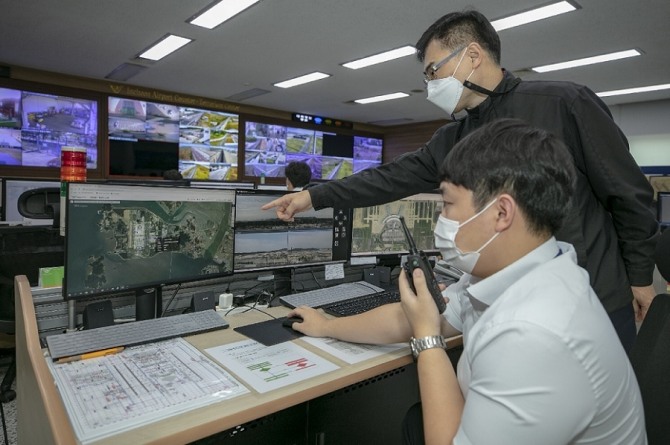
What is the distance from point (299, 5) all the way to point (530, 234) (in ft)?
10.8

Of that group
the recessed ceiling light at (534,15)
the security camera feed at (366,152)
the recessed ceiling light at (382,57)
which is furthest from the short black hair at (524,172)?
the security camera feed at (366,152)

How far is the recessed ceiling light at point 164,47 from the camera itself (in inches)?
172

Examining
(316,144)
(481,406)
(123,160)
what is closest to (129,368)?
(481,406)

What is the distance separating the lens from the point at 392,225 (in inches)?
83.2

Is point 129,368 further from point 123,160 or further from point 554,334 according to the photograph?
point 123,160

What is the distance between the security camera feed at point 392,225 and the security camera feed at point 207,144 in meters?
5.14

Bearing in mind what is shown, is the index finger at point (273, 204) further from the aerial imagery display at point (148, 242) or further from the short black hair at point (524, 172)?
the short black hair at point (524, 172)

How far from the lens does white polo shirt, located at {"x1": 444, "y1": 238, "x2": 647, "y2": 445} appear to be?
590 millimetres

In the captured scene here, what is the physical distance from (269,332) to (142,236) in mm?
499

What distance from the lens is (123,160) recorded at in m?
6.47

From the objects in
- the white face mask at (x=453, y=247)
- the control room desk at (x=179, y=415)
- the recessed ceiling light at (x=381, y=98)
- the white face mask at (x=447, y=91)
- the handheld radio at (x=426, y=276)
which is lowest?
the control room desk at (x=179, y=415)

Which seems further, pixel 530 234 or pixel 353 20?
pixel 353 20

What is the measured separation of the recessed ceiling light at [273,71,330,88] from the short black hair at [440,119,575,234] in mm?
5029

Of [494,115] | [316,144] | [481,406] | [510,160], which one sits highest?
[316,144]
